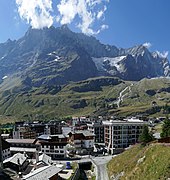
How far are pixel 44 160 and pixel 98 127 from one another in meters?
64.7

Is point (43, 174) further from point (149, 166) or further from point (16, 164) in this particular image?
point (149, 166)

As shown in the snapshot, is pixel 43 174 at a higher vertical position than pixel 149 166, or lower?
lower

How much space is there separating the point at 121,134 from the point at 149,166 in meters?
71.5

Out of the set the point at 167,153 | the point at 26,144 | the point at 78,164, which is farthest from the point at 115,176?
the point at 26,144

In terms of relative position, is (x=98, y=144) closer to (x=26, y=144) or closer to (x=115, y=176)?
(x=26, y=144)

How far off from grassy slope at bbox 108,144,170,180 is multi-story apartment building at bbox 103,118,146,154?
51752mm

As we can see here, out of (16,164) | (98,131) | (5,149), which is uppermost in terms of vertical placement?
(98,131)

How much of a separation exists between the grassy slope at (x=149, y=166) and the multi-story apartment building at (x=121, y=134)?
170 feet

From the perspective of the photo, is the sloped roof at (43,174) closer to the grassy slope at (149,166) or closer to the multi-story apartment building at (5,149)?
the grassy slope at (149,166)

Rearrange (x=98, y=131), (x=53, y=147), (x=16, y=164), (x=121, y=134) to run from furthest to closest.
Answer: (x=98, y=131), (x=121, y=134), (x=53, y=147), (x=16, y=164)

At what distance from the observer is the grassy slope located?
63516mm

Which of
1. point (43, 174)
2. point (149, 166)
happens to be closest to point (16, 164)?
point (43, 174)

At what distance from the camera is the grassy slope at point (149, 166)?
208 ft

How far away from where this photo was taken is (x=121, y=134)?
460ft
